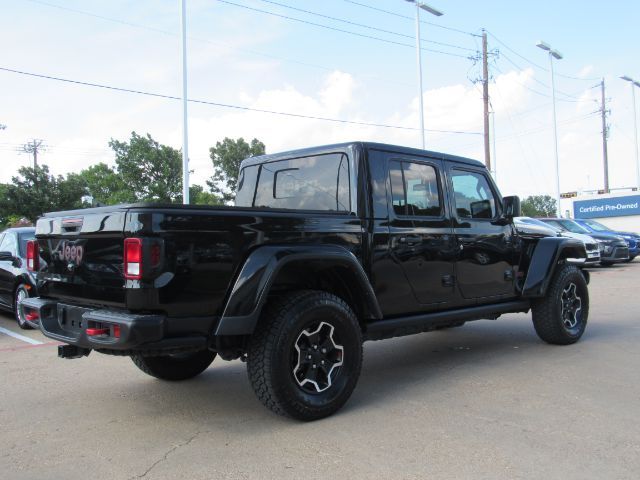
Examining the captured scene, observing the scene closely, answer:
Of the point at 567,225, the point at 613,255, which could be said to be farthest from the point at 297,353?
the point at 567,225

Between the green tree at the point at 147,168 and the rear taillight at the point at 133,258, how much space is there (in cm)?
4606

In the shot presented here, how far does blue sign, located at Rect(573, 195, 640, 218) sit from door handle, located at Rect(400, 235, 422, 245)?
27888 millimetres

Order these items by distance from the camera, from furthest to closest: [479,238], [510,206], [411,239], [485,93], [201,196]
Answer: [201,196]
[485,93]
[510,206]
[479,238]
[411,239]

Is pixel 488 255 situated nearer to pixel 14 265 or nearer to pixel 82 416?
pixel 82 416

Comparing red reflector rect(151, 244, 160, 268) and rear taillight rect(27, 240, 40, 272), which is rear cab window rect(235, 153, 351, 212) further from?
rear taillight rect(27, 240, 40, 272)

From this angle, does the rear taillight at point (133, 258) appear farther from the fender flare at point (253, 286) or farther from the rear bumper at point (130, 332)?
the fender flare at point (253, 286)

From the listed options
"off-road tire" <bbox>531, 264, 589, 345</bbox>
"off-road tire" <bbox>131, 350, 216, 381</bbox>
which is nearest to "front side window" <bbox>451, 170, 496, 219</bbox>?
"off-road tire" <bbox>531, 264, 589, 345</bbox>

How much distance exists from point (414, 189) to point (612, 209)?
28274mm

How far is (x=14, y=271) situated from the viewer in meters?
8.42

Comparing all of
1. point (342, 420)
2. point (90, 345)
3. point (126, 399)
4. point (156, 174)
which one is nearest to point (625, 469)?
point (342, 420)

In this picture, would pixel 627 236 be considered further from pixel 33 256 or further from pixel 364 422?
pixel 33 256

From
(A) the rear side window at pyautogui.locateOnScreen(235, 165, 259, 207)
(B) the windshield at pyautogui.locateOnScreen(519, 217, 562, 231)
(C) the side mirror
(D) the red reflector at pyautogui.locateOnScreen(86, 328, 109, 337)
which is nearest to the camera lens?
(D) the red reflector at pyautogui.locateOnScreen(86, 328, 109, 337)

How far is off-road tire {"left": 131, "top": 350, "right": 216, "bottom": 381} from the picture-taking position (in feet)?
15.7

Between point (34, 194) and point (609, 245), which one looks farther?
point (34, 194)
